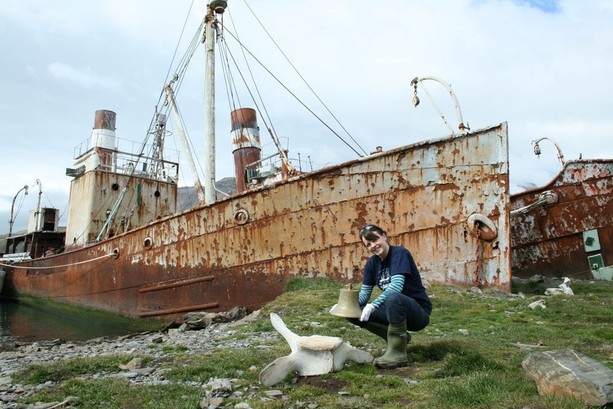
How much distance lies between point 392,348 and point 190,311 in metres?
8.90

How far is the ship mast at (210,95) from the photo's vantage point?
12984 mm

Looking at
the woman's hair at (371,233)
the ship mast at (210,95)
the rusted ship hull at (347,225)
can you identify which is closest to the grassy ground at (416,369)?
the woman's hair at (371,233)

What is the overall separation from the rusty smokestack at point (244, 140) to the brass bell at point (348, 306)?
13012mm

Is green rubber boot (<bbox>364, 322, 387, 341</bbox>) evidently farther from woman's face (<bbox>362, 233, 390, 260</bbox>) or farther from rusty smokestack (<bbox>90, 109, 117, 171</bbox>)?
rusty smokestack (<bbox>90, 109, 117, 171</bbox>)

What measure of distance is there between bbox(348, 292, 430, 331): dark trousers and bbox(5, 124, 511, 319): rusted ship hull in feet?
18.0

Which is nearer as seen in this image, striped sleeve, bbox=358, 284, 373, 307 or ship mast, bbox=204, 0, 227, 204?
striped sleeve, bbox=358, 284, 373, 307

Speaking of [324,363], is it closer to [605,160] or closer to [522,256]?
[522,256]

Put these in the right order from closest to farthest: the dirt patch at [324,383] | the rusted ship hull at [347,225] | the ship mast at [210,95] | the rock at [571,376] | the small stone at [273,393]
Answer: the rock at [571,376] < the small stone at [273,393] < the dirt patch at [324,383] < the rusted ship hull at [347,225] < the ship mast at [210,95]

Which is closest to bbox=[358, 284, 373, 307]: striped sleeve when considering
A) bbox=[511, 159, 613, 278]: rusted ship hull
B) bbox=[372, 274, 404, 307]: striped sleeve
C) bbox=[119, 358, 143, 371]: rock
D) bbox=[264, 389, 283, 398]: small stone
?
bbox=[372, 274, 404, 307]: striped sleeve

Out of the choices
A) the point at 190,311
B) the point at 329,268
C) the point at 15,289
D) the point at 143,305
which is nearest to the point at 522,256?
the point at 329,268

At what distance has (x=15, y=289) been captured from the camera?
22.6m

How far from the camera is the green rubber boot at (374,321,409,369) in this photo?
3965 millimetres

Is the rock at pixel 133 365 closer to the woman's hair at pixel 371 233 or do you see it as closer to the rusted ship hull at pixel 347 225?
the woman's hair at pixel 371 233

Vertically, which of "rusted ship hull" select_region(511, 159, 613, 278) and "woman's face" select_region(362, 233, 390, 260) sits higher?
"rusted ship hull" select_region(511, 159, 613, 278)
